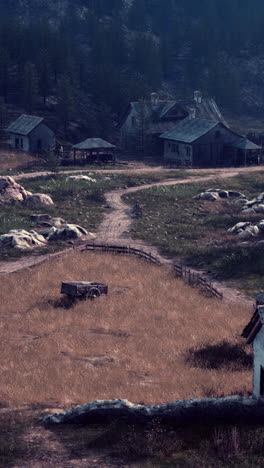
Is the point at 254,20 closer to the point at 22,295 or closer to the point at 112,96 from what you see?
the point at 112,96

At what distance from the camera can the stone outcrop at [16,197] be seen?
55.2 metres

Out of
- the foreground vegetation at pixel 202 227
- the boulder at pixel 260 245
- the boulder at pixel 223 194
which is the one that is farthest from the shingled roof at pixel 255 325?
the boulder at pixel 223 194

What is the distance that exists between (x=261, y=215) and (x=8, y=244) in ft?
68.8

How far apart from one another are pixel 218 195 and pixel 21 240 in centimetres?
2400

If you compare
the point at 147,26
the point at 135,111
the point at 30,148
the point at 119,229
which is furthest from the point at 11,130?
the point at 147,26

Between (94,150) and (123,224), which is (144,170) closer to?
(94,150)

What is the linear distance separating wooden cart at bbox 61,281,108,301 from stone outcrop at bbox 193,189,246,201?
28410 mm

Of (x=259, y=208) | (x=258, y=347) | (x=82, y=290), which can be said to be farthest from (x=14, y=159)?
(x=258, y=347)

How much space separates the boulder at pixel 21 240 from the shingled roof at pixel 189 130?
3721 centimetres

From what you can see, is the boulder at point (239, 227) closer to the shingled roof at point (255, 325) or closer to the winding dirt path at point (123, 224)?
the winding dirt path at point (123, 224)

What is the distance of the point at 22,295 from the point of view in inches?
1313

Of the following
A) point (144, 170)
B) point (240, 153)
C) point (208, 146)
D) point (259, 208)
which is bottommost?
point (259, 208)

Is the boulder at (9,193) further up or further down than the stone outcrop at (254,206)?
further up

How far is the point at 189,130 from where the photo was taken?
80.9 metres
